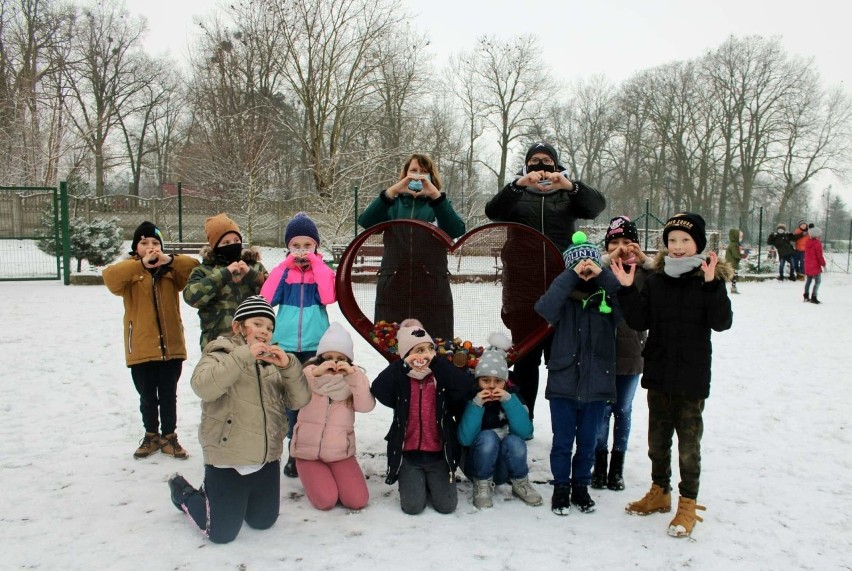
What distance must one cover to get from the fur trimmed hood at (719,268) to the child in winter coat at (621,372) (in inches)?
9.6

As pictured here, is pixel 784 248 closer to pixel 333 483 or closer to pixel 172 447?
pixel 333 483

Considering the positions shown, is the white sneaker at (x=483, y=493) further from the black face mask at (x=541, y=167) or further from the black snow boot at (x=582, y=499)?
the black face mask at (x=541, y=167)

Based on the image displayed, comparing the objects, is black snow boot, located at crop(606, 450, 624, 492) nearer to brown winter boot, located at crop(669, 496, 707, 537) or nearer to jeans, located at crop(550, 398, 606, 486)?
jeans, located at crop(550, 398, 606, 486)

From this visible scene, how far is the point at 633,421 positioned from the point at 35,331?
792 centimetres

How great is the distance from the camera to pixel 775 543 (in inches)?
126

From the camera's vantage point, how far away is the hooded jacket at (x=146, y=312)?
13.8ft

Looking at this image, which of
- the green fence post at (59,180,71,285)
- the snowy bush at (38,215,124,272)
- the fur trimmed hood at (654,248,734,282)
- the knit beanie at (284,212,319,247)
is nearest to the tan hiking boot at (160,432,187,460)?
the knit beanie at (284,212,319,247)

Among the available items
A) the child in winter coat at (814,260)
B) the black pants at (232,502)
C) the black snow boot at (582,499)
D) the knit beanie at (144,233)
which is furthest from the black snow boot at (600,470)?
the child in winter coat at (814,260)

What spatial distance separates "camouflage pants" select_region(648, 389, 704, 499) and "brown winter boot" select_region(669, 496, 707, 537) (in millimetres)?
41

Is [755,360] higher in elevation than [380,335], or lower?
lower

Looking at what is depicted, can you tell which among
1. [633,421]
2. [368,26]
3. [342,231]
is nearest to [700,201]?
[368,26]

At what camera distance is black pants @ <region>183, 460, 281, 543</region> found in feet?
10.2

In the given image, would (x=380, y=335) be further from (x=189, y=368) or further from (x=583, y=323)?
(x=189, y=368)

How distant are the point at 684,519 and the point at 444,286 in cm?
198
